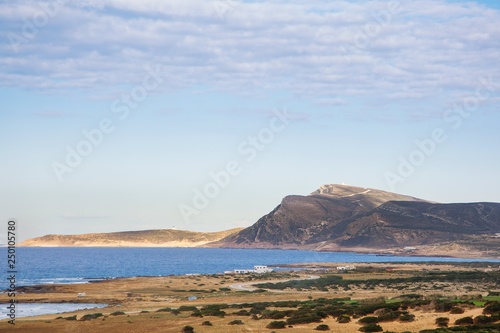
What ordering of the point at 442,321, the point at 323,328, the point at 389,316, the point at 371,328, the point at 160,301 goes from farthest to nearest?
the point at 160,301
the point at 389,316
the point at 323,328
the point at 442,321
the point at 371,328

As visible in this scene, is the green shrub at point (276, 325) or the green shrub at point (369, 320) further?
the green shrub at point (276, 325)

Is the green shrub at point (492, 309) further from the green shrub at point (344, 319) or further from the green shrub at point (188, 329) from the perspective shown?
the green shrub at point (188, 329)

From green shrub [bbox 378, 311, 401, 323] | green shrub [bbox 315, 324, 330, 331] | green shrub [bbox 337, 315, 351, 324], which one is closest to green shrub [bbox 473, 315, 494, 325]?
green shrub [bbox 378, 311, 401, 323]

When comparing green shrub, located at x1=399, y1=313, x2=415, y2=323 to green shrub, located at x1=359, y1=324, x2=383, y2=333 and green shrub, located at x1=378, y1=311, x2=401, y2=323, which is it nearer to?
green shrub, located at x1=378, y1=311, x2=401, y2=323

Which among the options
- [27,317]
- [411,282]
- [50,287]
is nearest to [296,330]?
[27,317]

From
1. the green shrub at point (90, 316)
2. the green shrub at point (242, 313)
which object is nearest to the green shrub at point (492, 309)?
the green shrub at point (242, 313)

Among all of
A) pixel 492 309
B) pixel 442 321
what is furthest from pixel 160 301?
pixel 492 309

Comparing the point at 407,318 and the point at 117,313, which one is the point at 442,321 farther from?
the point at 117,313

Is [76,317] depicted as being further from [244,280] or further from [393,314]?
[244,280]
